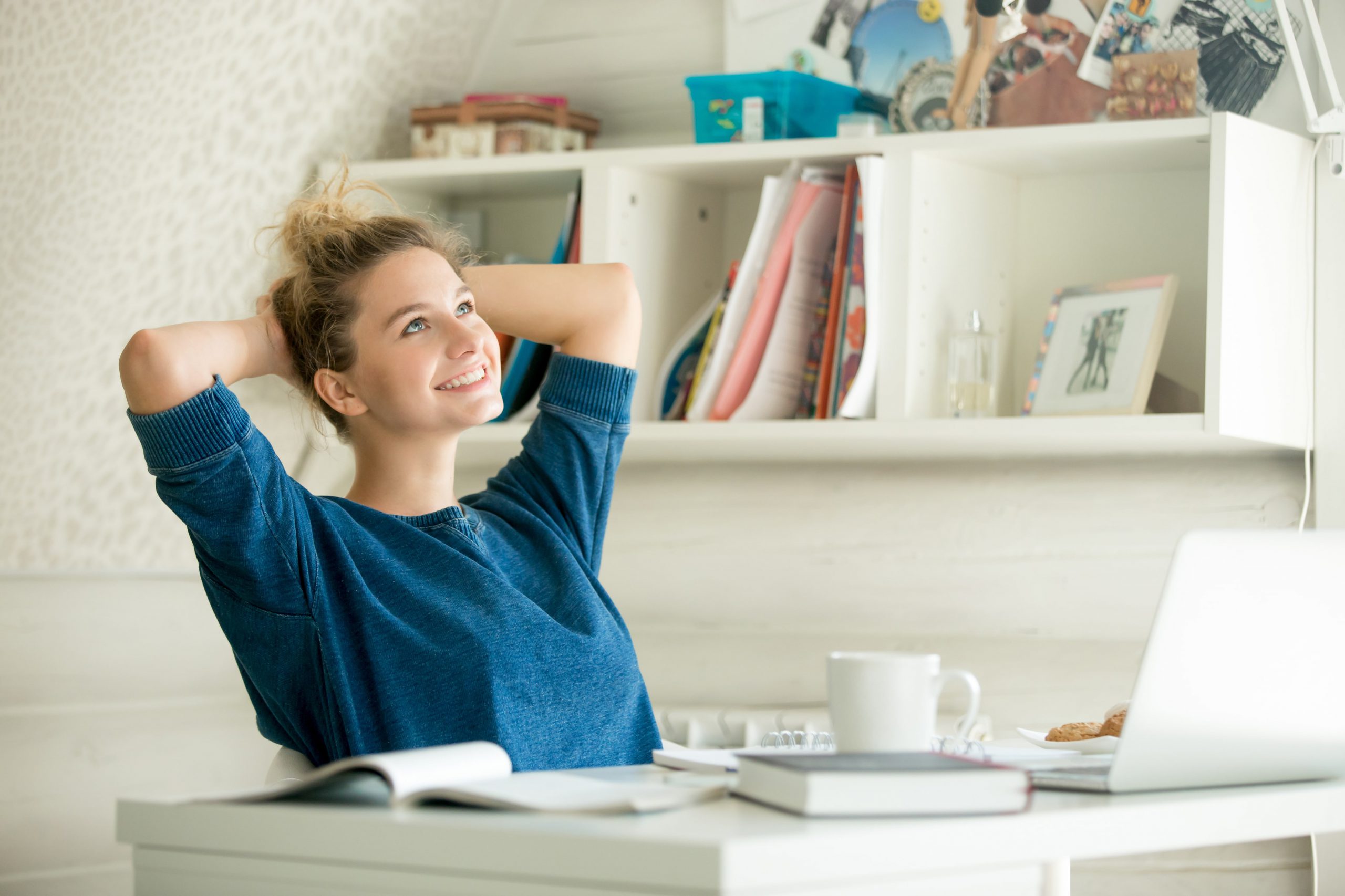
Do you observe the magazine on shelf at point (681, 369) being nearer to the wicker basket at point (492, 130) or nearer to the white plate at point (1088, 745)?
the wicker basket at point (492, 130)

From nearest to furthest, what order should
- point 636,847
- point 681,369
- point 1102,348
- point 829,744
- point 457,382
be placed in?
1. point 636,847
2. point 829,744
3. point 457,382
4. point 1102,348
5. point 681,369

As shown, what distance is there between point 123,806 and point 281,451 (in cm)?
145

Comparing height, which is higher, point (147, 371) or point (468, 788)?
point (147, 371)

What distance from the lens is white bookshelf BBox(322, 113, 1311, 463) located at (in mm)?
1715

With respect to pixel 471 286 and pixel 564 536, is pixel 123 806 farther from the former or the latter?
pixel 471 286

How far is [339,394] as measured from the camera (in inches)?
55.5

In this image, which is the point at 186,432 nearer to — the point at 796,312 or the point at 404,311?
the point at 404,311

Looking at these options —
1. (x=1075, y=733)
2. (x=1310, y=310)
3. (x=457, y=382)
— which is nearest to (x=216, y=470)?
(x=457, y=382)

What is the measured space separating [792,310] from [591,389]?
50 centimetres

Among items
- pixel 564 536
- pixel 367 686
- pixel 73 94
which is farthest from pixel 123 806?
pixel 73 94

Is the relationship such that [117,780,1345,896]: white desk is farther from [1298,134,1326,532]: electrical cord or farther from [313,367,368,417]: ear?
[1298,134,1326,532]: electrical cord

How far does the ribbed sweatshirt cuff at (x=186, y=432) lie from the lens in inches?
43.6

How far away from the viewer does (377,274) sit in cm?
142

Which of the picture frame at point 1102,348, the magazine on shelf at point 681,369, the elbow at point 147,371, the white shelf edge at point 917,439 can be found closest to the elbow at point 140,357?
the elbow at point 147,371
